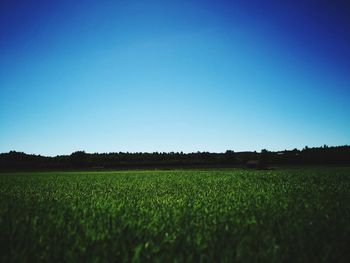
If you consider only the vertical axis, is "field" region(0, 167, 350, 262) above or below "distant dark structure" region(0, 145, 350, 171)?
below

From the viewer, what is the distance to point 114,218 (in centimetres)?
812

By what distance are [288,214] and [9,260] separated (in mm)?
7323

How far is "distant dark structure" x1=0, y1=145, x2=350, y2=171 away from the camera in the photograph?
77.7m

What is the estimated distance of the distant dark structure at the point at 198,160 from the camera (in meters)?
77.7

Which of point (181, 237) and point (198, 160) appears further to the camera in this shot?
point (198, 160)

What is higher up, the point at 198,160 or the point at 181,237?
the point at 198,160

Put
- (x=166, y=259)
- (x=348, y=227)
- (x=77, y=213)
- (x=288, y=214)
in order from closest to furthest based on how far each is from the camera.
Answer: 1. (x=166, y=259)
2. (x=348, y=227)
3. (x=288, y=214)
4. (x=77, y=213)

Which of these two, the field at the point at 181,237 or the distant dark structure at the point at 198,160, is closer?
the field at the point at 181,237

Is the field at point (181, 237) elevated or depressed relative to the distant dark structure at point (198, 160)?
depressed

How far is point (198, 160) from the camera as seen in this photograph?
106 meters

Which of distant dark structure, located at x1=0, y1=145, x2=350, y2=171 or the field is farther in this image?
distant dark structure, located at x1=0, y1=145, x2=350, y2=171

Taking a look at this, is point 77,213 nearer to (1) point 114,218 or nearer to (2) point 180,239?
(1) point 114,218

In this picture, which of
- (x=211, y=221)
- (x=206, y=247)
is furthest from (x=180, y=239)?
(x=211, y=221)

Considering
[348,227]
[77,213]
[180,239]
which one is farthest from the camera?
[77,213]
